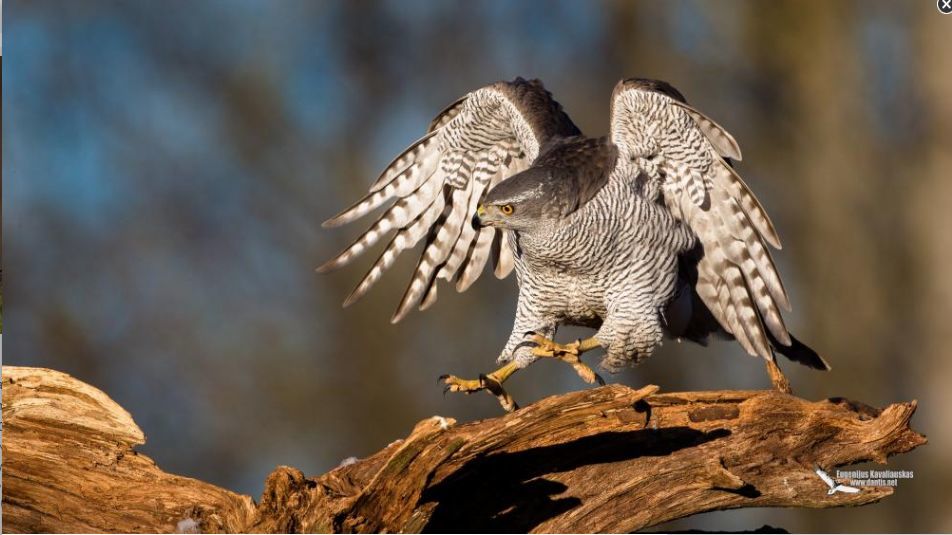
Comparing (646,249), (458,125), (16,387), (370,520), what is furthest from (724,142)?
(16,387)

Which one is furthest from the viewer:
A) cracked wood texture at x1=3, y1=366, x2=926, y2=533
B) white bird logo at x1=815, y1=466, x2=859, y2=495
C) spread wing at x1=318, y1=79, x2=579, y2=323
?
spread wing at x1=318, y1=79, x2=579, y2=323

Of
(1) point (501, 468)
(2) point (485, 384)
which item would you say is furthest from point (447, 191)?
(1) point (501, 468)

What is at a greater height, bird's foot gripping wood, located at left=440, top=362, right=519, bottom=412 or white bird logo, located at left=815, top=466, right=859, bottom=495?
bird's foot gripping wood, located at left=440, top=362, right=519, bottom=412

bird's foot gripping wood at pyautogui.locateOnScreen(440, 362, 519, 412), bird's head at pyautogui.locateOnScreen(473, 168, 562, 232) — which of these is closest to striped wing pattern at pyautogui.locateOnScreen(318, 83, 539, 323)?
bird's head at pyautogui.locateOnScreen(473, 168, 562, 232)

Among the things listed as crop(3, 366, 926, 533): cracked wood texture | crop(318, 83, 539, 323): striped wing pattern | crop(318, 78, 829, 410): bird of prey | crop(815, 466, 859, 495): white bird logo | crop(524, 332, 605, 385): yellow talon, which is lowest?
crop(815, 466, 859, 495): white bird logo

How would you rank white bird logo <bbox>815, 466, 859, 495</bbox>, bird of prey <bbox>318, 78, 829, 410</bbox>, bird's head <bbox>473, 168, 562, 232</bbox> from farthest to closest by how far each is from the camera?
bird of prey <bbox>318, 78, 829, 410</bbox>
bird's head <bbox>473, 168, 562, 232</bbox>
white bird logo <bbox>815, 466, 859, 495</bbox>

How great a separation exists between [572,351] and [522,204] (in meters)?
0.79

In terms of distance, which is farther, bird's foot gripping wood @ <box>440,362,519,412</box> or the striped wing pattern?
the striped wing pattern

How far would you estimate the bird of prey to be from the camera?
5.00m

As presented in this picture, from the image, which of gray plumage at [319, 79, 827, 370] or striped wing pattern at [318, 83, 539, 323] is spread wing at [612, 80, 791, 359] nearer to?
gray plumage at [319, 79, 827, 370]

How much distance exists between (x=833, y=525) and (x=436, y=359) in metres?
3.81

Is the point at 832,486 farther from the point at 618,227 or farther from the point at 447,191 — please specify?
the point at 447,191

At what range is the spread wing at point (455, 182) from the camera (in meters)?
5.54

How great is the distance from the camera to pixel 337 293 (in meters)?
9.24
